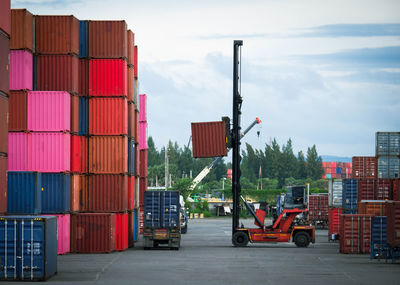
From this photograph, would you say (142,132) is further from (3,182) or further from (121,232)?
(3,182)

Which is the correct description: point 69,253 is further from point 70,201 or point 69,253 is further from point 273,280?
point 273,280

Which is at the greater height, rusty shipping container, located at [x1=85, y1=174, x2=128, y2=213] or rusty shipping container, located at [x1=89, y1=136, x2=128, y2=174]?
rusty shipping container, located at [x1=89, y1=136, x2=128, y2=174]

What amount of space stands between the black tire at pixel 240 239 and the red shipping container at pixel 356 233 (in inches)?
241

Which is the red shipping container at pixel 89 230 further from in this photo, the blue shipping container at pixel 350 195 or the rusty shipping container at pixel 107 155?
the blue shipping container at pixel 350 195

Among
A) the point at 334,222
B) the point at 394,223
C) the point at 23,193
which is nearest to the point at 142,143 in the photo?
the point at 334,222

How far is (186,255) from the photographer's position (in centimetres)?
3653

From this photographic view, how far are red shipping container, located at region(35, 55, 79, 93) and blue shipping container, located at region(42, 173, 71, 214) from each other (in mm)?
4525

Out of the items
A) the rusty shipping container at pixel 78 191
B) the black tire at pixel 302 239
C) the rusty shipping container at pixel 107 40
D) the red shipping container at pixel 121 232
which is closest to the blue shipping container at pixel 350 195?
the black tire at pixel 302 239

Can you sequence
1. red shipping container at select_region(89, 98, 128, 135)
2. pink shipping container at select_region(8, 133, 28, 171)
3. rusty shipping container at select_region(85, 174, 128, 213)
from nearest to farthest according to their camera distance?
1. pink shipping container at select_region(8, 133, 28, 171)
2. rusty shipping container at select_region(85, 174, 128, 213)
3. red shipping container at select_region(89, 98, 128, 135)

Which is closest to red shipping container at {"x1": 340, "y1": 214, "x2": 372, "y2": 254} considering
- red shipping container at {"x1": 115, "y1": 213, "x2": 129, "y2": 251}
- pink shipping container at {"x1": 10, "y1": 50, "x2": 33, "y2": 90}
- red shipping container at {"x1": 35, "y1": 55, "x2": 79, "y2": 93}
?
red shipping container at {"x1": 115, "y1": 213, "x2": 129, "y2": 251}

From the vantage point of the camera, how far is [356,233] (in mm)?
38750

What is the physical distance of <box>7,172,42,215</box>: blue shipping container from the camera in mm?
32250

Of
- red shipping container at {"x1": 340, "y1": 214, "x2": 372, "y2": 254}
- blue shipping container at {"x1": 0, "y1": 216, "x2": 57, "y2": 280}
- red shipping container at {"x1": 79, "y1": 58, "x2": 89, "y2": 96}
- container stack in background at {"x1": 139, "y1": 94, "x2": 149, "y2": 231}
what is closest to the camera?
blue shipping container at {"x1": 0, "y1": 216, "x2": 57, "y2": 280}

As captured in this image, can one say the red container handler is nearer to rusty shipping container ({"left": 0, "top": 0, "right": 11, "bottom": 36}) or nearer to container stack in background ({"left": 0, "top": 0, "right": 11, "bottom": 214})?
container stack in background ({"left": 0, "top": 0, "right": 11, "bottom": 214})
